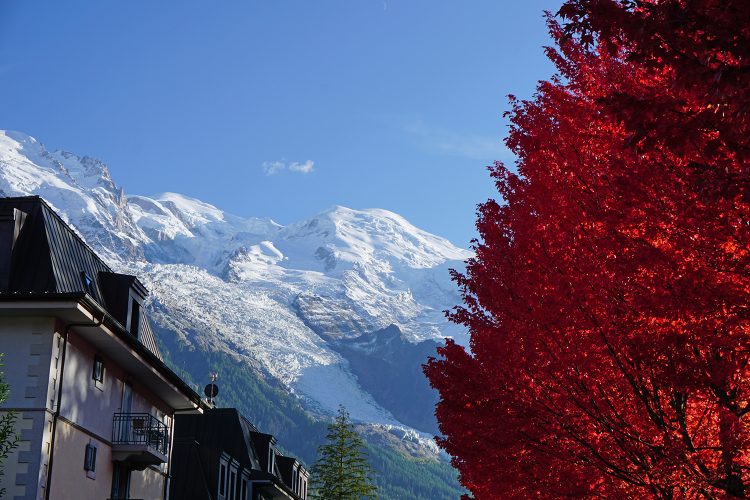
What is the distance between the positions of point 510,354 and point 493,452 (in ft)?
9.23

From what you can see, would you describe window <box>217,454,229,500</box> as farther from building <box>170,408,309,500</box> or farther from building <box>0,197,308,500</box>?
building <box>0,197,308,500</box>

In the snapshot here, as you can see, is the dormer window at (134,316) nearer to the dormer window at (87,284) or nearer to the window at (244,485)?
the dormer window at (87,284)

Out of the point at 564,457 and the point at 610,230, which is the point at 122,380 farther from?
the point at 610,230

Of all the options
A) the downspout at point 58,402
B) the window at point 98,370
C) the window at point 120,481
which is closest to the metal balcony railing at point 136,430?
the window at point 120,481

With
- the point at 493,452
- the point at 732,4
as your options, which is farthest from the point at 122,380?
the point at 732,4

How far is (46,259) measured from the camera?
1097 inches

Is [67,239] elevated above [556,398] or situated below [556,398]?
above

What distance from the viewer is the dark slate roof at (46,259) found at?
1067 inches

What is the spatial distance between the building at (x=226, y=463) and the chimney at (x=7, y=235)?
23.9 meters

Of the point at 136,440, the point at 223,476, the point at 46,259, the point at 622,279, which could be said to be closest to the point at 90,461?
the point at 136,440

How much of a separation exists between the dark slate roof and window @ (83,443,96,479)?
422 centimetres

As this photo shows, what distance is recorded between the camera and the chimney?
88.8 feet

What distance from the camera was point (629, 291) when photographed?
557 inches

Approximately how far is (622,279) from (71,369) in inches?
717
